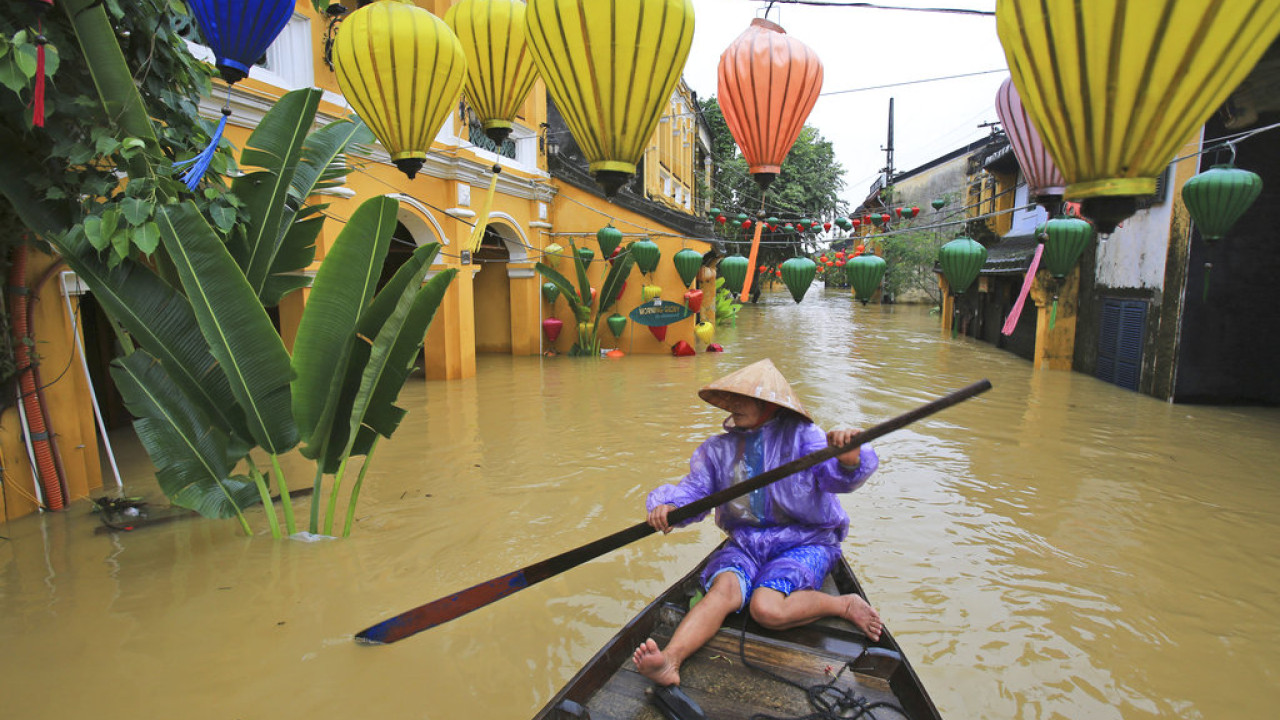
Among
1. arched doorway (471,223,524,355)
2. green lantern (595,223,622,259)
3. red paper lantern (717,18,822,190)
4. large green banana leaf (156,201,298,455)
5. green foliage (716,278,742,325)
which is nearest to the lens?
red paper lantern (717,18,822,190)

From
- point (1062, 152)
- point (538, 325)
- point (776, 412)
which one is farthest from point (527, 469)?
point (538, 325)

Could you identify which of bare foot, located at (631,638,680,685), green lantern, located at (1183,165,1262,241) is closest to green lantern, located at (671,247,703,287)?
green lantern, located at (1183,165,1262,241)

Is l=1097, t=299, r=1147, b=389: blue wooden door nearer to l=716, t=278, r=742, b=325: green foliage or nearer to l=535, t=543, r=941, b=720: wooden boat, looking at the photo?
l=535, t=543, r=941, b=720: wooden boat

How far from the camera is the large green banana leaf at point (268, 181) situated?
446cm

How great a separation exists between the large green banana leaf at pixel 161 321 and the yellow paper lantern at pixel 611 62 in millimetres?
3053

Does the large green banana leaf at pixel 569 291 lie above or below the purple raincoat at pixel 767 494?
above

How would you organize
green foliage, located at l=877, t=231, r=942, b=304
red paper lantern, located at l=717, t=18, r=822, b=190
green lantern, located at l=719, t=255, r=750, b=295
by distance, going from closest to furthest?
red paper lantern, located at l=717, t=18, r=822, b=190, green lantern, located at l=719, t=255, r=750, b=295, green foliage, located at l=877, t=231, r=942, b=304

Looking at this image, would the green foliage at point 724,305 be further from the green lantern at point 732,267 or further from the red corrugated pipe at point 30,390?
the red corrugated pipe at point 30,390

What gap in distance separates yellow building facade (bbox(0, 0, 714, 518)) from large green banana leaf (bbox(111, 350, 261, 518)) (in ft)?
4.83

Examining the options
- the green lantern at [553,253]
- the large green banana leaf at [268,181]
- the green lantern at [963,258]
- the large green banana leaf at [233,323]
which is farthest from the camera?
the green lantern at [553,253]

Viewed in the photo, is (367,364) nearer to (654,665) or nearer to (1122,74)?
(654,665)

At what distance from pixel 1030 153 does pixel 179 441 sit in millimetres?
→ 5389

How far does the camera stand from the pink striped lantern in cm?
329

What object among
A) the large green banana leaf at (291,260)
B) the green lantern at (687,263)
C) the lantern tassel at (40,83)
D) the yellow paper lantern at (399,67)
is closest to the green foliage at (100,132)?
the large green banana leaf at (291,260)
